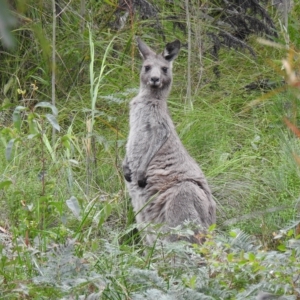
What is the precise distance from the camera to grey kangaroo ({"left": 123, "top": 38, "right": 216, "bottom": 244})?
5789mm

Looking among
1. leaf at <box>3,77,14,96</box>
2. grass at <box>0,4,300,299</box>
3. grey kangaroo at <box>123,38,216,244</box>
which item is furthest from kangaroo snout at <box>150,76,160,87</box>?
leaf at <box>3,77,14,96</box>

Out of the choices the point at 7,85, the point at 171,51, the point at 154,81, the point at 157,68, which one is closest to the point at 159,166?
the point at 154,81

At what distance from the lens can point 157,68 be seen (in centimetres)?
678

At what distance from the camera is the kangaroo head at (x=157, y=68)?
6711 mm

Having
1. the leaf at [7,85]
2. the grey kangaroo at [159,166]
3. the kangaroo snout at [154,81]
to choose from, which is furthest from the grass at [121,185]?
the kangaroo snout at [154,81]

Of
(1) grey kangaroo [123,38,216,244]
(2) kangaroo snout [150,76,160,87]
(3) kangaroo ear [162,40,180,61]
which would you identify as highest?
(3) kangaroo ear [162,40,180,61]

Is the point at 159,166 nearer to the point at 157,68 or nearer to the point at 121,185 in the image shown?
the point at 121,185

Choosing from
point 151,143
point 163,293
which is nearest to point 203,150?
point 151,143

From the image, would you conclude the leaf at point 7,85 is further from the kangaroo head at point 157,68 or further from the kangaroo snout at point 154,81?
the kangaroo snout at point 154,81

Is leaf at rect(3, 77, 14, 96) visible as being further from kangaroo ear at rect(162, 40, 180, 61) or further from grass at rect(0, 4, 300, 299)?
kangaroo ear at rect(162, 40, 180, 61)

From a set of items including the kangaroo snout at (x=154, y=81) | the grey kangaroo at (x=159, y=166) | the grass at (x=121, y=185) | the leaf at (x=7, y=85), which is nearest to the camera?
the grass at (x=121, y=185)

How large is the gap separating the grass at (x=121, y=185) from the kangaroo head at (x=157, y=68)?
256 mm

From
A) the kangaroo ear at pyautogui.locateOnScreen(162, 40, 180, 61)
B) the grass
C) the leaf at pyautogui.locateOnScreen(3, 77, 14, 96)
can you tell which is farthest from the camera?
the leaf at pyautogui.locateOnScreen(3, 77, 14, 96)

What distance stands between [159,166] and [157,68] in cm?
95
